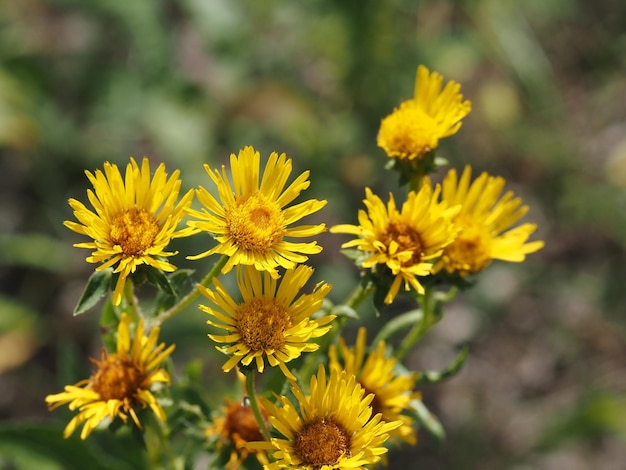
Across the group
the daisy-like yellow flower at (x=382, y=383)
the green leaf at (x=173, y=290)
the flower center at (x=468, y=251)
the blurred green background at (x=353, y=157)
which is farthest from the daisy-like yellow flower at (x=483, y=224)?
the blurred green background at (x=353, y=157)

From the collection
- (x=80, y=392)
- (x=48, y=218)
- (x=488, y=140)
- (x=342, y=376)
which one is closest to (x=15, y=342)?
(x=48, y=218)

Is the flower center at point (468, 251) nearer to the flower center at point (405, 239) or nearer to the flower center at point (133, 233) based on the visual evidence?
the flower center at point (405, 239)

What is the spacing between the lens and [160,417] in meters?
2.69

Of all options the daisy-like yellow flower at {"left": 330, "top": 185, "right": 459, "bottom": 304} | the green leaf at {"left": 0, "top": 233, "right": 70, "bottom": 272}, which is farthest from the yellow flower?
the green leaf at {"left": 0, "top": 233, "right": 70, "bottom": 272}

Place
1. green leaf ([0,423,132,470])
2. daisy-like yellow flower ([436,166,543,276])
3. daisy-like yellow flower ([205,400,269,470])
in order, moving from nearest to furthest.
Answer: daisy-like yellow flower ([205,400,269,470]) < daisy-like yellow flower ([436,166,543,276]) < green leaf ([0,423,132,470])

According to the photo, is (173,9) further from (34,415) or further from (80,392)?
(80,392)

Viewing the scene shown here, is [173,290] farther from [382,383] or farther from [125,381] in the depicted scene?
[382,383]

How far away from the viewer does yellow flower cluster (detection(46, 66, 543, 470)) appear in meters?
2.55

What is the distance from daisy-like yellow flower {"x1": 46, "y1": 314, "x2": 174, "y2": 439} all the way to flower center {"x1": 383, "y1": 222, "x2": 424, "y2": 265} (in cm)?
94

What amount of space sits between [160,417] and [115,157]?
12.6 ft

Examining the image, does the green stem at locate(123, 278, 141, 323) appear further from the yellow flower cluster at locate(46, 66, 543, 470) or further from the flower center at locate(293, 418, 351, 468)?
the flower center at locate(293, 418, 351, 468)

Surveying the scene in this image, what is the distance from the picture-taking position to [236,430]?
2.92m

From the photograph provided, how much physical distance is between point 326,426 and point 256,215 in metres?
0.81

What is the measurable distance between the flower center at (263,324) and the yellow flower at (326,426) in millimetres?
173
